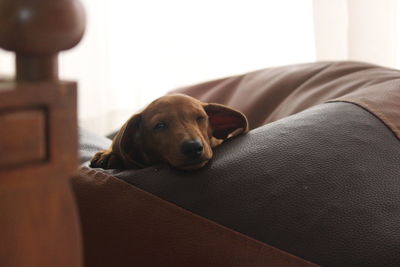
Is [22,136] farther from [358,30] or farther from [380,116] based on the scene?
[358,30]

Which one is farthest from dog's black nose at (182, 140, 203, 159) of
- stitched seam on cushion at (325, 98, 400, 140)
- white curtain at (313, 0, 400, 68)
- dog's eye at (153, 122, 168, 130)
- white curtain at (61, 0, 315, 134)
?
white curtain at (61, 0, 315, 134)

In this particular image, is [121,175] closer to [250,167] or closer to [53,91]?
[250,167]

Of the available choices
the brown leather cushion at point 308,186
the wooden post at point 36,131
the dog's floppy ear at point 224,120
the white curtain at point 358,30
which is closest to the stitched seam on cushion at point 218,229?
the brown leather cushion at point 308,186

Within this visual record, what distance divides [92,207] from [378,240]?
0.45m

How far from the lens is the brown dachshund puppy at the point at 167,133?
1.06 m

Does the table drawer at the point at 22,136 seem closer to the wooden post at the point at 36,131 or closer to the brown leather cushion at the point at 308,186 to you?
the wooden post at the point at 36,131

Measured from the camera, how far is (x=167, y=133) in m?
1.10

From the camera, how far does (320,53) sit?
1.94m

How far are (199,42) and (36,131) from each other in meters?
1.88

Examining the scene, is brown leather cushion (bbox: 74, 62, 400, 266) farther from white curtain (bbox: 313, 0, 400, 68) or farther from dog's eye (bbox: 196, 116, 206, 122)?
white curtain (bbox: 313, 0, 400, 68)

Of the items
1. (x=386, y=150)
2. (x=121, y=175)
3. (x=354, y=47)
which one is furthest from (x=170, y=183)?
(x=354, y=47)

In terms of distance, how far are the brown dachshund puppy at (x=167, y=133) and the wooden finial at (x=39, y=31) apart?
552 millimetres

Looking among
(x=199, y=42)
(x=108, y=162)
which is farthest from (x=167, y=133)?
(x=199, y=42)

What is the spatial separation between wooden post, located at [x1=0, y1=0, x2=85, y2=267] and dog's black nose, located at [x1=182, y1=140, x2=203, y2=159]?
510 millimetres
